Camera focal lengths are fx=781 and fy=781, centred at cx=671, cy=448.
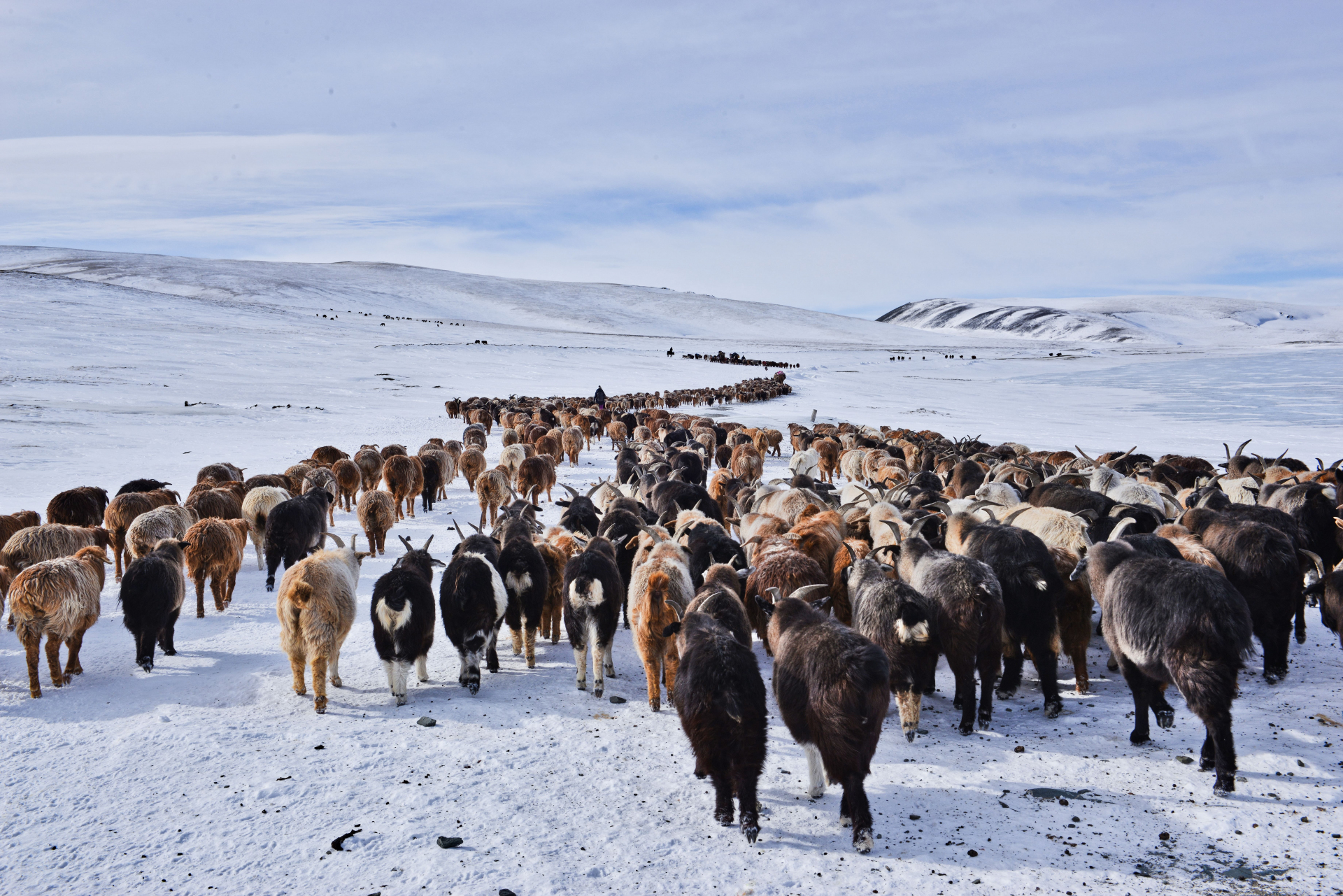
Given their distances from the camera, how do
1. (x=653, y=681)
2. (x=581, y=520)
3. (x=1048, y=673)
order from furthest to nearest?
(x=581, y=520), (x=653, y=681), (x=1048, y=673)

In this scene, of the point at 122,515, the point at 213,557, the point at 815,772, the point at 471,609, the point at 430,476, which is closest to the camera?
the point at 815,772

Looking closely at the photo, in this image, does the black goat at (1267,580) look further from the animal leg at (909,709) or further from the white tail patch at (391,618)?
the white tail patch at (391,618)

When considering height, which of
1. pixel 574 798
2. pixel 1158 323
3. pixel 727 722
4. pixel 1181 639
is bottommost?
pixel 574 798

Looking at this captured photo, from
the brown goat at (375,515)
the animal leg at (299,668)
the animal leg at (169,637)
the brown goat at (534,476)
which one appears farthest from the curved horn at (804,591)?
the brown goat at (534,476)

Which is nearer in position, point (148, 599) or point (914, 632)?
point (914, 632)

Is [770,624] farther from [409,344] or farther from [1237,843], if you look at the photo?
[409,344]

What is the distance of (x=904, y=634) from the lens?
5.80 meters

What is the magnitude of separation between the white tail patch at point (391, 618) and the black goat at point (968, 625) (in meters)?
Answer: 4.22

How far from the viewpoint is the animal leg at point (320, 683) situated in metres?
6.33

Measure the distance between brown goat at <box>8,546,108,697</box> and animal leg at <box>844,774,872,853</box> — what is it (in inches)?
252

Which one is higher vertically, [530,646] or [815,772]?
[530,646]

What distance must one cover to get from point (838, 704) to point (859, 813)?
2.07 ft

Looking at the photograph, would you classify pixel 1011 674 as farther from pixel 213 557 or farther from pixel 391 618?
pixel 213 557

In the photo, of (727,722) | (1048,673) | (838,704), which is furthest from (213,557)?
(1048,673)
